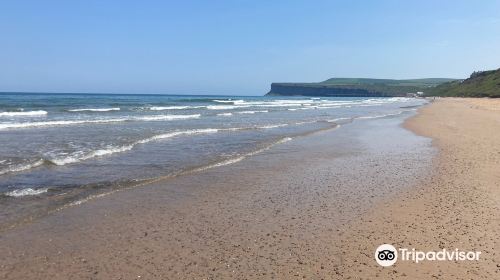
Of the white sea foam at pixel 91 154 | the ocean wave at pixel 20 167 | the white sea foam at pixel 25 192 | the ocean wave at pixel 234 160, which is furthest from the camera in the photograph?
the white sea foam at pixel 91 154

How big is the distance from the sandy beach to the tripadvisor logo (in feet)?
0.37

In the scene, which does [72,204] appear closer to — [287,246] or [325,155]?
[287,246]

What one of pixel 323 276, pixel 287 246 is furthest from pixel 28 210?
pixel 323 276

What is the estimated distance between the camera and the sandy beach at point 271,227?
207 inches

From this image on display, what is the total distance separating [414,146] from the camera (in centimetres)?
1689

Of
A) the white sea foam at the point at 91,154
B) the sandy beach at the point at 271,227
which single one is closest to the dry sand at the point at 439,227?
the sandy beach at the point at 271,227

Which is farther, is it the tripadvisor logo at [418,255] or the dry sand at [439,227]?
the tripadvisor logo at [418,255]

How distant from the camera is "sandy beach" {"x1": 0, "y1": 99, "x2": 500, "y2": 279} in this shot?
525cm

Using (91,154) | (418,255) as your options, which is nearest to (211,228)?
(418,255)

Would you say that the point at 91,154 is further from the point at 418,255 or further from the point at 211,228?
the point at 418,255

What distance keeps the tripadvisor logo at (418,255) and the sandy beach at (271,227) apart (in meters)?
0.11

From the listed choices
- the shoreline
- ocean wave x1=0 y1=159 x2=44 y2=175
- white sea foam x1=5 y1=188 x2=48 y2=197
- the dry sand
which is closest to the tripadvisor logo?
the dry sand

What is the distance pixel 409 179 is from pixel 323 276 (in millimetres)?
6065

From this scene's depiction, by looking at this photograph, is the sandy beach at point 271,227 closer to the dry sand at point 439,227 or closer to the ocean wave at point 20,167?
the dry sand at point 439,227
